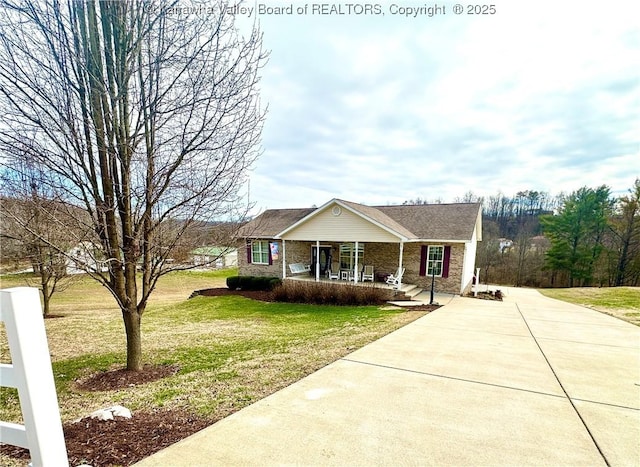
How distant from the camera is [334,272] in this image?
17797mm

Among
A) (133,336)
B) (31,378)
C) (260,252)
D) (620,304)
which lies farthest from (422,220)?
(31,378)

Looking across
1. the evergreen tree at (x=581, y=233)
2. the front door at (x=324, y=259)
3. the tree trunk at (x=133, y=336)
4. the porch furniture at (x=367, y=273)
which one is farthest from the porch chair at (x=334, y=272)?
the evergreen tree at (x=581, y=233)

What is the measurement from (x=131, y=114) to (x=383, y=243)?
1406cm

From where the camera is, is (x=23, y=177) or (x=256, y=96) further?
(x=256, y=96)

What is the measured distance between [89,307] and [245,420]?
17.5 m

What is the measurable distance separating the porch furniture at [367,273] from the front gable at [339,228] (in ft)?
7.61

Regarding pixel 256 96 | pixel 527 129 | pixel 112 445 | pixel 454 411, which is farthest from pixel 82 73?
pixel 527 129

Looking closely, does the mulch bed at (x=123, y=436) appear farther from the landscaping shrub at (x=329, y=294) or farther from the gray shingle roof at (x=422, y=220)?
the gray shingle roof at (x=422, y=220)

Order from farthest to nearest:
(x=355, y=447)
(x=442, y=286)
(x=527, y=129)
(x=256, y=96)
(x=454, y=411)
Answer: (x=442, y=286), (x=527, y=129), (x=256, y=96), (x=454, y=411), (x=355, y=447)

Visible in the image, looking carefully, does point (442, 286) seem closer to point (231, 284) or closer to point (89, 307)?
point (231, 284)

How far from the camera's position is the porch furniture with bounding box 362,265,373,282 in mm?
15604

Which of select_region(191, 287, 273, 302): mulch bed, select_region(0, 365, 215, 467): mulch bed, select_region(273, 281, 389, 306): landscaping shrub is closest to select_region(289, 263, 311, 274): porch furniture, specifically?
select_region(191, 287, 273, 302): mulch bed

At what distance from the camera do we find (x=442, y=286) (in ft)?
49.0

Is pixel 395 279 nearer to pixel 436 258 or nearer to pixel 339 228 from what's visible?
pixel 436 258
